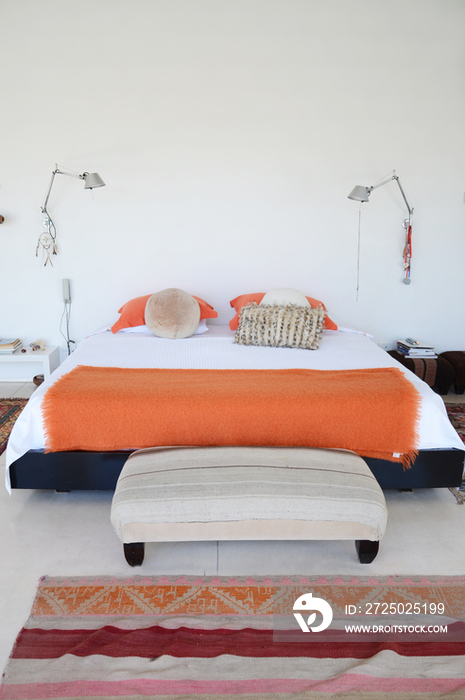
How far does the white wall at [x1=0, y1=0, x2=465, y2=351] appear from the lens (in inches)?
143

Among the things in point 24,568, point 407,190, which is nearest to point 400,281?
point 407,190

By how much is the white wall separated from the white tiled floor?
206 centimetres

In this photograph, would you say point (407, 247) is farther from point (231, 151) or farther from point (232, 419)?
point (232, 419)

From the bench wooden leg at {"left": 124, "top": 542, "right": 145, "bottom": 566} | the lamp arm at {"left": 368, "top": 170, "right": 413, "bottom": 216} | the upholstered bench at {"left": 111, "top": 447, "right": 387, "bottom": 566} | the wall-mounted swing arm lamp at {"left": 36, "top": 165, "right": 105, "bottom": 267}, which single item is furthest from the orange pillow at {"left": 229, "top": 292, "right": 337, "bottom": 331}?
the bench wooden leg at {"left": 124, "top": 542, "right": 145, "bottom": 566}

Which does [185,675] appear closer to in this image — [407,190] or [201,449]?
[201,449]

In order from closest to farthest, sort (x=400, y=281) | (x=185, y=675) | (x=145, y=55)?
(x=185, y=675) → (x=145, y=55) → (x=400, y=281)

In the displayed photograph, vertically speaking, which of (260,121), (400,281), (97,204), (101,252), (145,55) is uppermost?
(145,55)

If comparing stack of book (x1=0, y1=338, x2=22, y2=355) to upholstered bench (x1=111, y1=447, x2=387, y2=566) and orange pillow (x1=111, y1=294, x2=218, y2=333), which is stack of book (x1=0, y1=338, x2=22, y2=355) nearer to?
orange pillow (x1=111, y1=294, x2=218, y2=333)

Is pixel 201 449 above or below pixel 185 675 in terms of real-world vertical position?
above

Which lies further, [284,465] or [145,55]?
[145,55]

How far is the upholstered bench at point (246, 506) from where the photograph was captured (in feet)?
5.56

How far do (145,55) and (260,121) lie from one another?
3.11ft

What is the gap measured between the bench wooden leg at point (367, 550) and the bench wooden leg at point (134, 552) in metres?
0.78

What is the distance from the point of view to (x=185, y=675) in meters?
1.37
